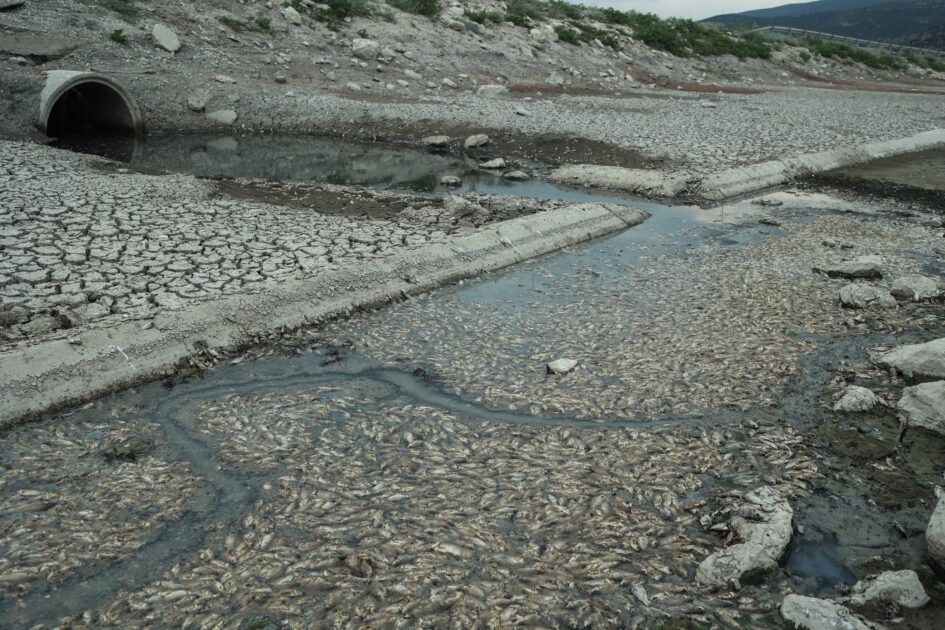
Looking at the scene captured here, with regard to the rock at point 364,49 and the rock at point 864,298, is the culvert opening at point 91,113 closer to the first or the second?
the rock at point 364,49

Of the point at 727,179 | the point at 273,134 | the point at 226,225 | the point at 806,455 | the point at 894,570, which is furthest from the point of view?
the point at 273,134

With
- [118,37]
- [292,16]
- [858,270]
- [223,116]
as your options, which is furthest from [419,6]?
[858,270]

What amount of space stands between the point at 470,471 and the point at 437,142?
Result: 9.73 metres

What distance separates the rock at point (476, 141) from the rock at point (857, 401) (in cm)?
911

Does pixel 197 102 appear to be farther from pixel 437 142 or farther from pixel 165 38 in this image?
pixel 437 142

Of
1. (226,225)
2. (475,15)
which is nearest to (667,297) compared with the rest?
(226,225)

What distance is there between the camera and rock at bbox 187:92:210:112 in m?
13.6

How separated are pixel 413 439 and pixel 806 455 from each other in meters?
2.18

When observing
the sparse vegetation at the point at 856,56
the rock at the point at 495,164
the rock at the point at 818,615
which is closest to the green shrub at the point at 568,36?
the rock at the point at 495,164

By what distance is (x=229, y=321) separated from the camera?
542 centimetres

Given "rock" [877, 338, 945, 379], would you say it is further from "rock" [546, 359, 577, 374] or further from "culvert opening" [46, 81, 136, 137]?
"culvert opening" [46, 81, 136, 137]

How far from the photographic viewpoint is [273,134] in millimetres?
13680

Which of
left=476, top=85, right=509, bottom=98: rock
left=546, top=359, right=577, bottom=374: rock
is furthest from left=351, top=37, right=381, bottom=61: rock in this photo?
left=546, top=359, right=577, bottom=374: rock

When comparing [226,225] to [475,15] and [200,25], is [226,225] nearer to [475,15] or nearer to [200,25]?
[200,25]
